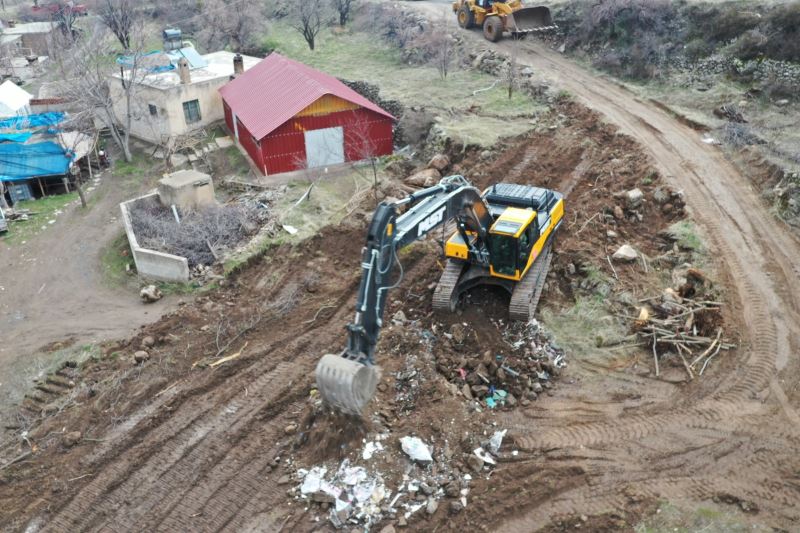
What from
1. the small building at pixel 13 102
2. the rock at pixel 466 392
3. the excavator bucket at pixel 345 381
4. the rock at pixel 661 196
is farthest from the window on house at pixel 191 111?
the excavator bucket at pixel 345 381

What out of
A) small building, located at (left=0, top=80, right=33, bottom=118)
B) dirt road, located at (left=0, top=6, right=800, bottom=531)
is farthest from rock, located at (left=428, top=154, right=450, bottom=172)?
small building, located at (left=0, top=80, right=33, bottom=118)

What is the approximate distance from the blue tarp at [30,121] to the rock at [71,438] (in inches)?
794

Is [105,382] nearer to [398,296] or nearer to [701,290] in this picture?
[398,296]

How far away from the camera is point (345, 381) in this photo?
10.3m

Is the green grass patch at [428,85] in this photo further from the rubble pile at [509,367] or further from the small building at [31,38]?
the small building at [31,38]

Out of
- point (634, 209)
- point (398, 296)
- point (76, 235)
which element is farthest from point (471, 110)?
point (76, 235)

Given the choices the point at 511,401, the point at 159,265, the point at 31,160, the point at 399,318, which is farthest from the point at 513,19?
the point at 511,401

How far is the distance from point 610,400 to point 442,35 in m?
24.8

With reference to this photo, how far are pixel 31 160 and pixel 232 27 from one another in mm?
19943

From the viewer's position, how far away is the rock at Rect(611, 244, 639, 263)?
1650cm

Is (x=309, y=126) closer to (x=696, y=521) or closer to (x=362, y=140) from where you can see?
(x=362, y=140)

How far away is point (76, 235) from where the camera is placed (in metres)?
22.5

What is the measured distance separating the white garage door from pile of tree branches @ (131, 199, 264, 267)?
14.1ft

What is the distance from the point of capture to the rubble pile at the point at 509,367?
44.1ft
